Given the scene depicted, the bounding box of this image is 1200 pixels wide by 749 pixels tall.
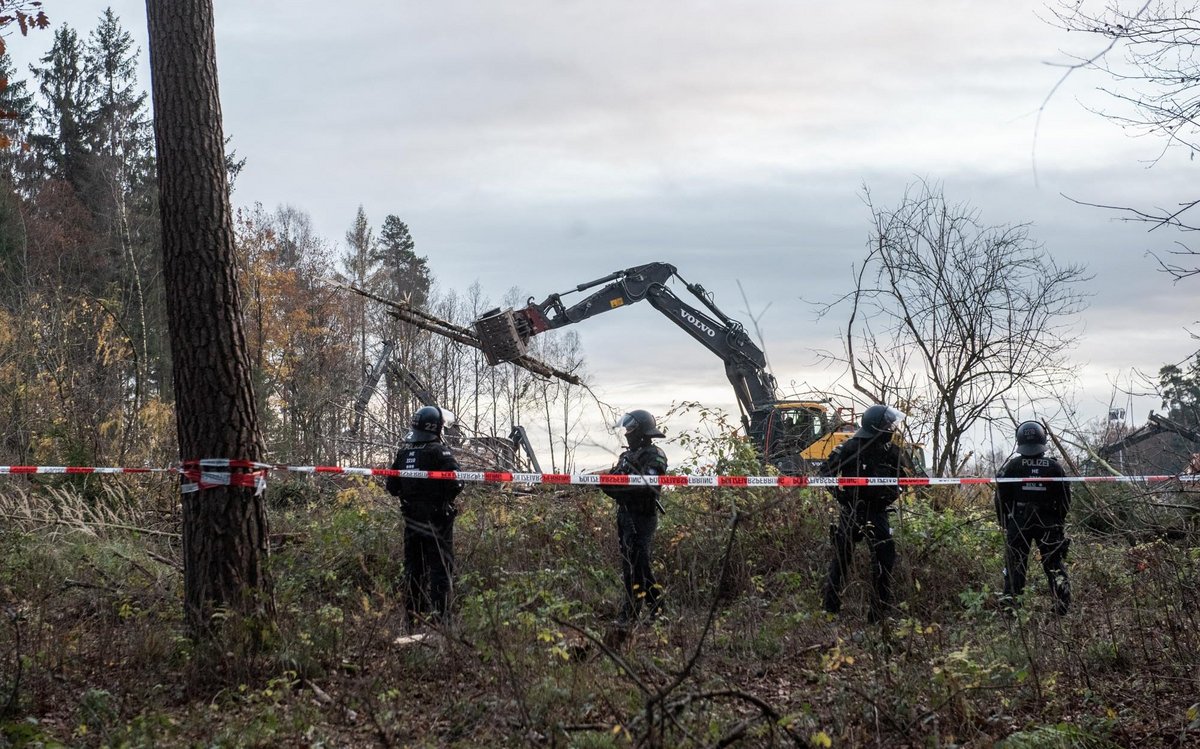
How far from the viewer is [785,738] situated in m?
4.90

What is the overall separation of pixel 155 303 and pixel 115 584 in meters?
18.0

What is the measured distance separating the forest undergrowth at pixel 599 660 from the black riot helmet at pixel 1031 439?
3.47 feet

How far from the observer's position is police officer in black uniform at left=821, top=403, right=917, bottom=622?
8883 mm

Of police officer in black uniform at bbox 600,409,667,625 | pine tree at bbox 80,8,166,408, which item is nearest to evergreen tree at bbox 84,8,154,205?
pine tree at bbox 80,8,166,408

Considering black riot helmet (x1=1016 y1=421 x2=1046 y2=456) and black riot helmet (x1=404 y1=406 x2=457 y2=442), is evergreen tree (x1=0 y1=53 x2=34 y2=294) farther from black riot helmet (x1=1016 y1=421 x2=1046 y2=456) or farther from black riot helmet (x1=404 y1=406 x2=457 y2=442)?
black riot helmet (x1=1016 y1=421 x2=1046 y2=456)

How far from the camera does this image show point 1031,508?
928 centimetres

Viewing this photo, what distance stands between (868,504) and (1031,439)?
186cm

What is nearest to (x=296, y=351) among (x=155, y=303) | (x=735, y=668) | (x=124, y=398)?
(x=155, y=303)

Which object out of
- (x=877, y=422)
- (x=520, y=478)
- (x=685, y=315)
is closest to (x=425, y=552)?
(x=520, y=478)

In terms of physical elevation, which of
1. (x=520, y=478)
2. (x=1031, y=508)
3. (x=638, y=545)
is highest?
(x=520, y=478)

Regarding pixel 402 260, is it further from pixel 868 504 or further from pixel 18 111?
pixel 868 504

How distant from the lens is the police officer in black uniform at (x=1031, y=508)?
9.13 metres

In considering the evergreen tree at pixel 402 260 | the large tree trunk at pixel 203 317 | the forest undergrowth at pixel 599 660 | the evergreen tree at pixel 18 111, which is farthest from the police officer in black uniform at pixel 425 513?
the evergreen tree at pixel 402 260

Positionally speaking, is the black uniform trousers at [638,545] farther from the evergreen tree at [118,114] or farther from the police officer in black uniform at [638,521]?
the evergreen tree at [118,114]
